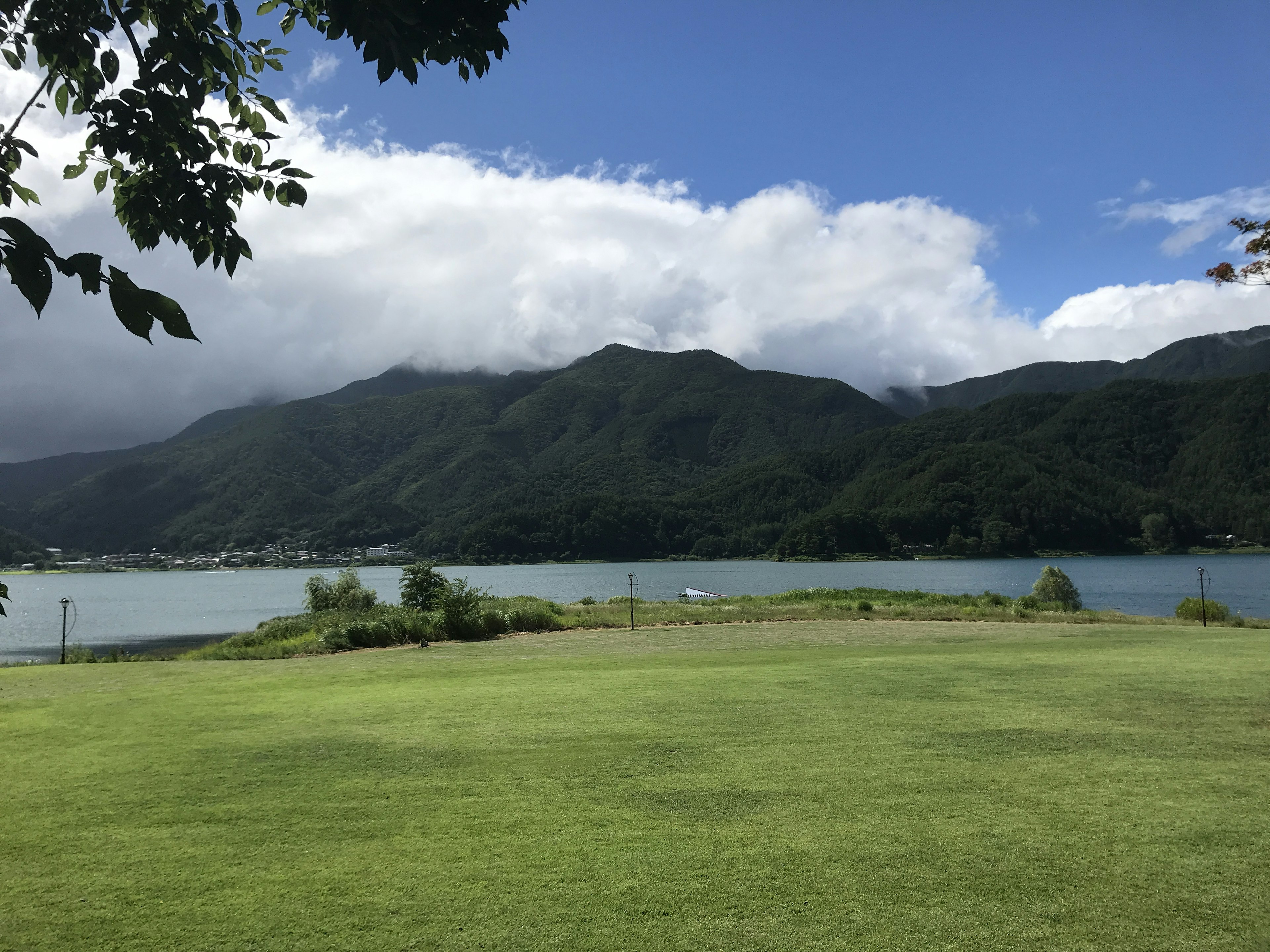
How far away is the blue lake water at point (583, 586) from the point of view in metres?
51.8

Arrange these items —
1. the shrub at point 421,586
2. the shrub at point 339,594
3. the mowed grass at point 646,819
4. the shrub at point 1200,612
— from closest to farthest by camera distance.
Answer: the mowed grass at point 646,819 < the shrub at point 421,586 < the shrub at point 1200,612 < the shrub at point 339,594

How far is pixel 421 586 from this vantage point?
85.6 feet

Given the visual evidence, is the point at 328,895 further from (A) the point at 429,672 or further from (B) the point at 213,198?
(A) the point at 429,672

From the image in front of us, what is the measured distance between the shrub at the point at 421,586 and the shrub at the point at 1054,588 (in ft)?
79.6

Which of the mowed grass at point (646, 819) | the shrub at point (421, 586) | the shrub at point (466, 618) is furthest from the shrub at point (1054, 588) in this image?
the mowed grass at point (646, 819)

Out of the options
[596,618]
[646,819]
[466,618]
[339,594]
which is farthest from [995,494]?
[646,819]

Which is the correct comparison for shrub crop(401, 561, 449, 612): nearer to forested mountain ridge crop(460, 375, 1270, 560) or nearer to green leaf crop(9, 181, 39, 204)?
green leaf crop(9, 181, 39, 204)

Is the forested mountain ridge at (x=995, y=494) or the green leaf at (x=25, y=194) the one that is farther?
the forested mountain ridge at (x=995, y=494)

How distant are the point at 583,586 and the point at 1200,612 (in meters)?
63.2

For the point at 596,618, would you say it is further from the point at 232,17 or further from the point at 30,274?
the point at 30,274

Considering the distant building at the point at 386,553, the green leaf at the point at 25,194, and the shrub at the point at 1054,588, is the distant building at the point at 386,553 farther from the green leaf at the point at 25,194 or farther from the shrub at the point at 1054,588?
the green leaf at the point at 25,194

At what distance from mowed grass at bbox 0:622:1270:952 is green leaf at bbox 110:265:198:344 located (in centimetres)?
296

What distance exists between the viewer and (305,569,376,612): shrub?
34.0 m

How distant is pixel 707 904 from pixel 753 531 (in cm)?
15814
